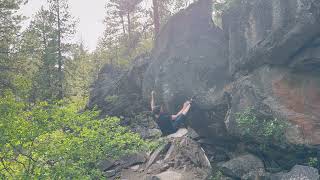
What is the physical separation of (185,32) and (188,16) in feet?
3.79

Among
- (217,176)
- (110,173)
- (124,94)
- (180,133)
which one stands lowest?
(110,173)

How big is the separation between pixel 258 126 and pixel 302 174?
2.69m

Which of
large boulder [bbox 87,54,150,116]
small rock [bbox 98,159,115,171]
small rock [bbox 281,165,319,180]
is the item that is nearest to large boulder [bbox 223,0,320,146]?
small rock [bbox 281,165,319,180]

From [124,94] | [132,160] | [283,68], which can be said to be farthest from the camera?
[124,94]

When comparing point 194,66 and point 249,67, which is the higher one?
point 194,66

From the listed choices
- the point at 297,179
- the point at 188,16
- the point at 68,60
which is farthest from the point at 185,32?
the point at 68,60

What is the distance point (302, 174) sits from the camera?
40.3 feet

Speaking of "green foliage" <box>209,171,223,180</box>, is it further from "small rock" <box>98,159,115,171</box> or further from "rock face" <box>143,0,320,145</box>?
"small rock" <box>98,159,115,171</box>

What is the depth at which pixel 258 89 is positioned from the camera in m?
14.8

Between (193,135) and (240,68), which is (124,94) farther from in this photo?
(240,68)

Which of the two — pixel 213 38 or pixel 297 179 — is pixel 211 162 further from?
pixel 213 38

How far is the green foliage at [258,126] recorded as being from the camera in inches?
539

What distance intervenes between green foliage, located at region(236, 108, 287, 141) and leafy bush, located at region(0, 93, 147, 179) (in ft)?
17.1

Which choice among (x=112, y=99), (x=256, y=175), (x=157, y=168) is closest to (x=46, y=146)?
(x=157, y=168)
